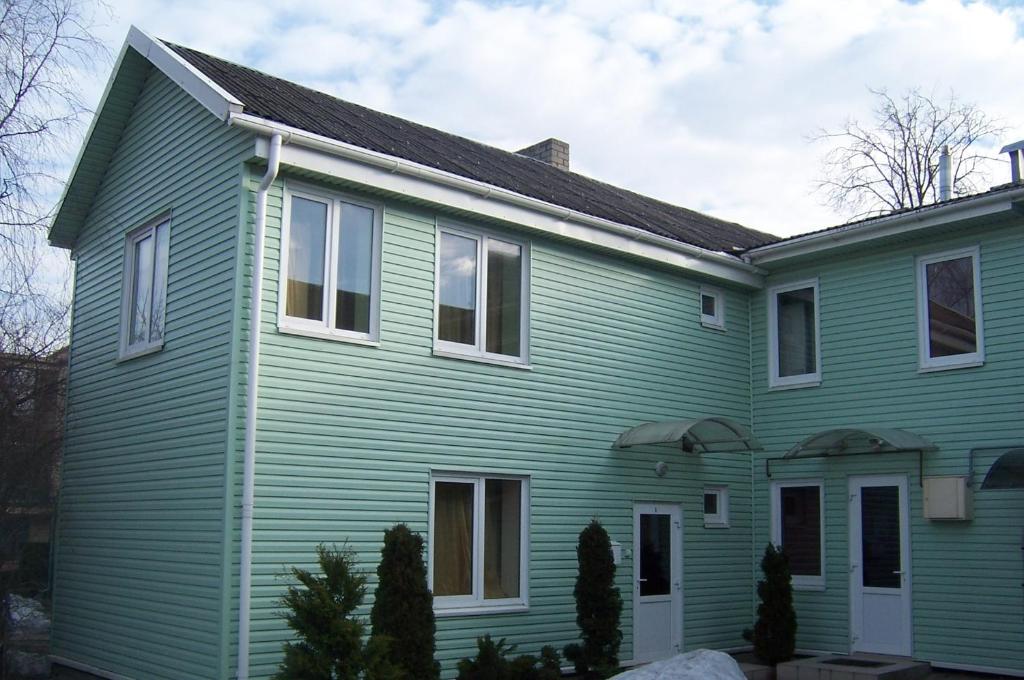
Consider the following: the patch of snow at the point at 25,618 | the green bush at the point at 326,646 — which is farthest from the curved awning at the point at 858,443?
the patch of snow at the point at 25,618

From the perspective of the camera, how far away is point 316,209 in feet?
36.2

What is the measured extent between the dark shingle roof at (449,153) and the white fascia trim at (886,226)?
802mm

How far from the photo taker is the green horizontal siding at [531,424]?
10422mm

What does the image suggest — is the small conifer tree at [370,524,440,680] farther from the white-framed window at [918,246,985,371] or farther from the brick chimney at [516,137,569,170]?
the brick chimney at [516,137,569,170]

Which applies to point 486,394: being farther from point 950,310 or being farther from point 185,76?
point 950,310

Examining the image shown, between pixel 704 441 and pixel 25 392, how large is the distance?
8.91 meters

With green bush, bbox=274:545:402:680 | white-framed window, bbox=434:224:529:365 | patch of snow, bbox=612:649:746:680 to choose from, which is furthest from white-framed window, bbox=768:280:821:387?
green bush, bbox=274:545:402:680

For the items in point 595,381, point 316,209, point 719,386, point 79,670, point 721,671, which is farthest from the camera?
point 719,386

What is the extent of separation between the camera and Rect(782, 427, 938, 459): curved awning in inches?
517

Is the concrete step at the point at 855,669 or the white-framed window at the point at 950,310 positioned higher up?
the white-framed window at the point at 950,310

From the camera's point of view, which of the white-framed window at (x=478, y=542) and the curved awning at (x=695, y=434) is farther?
the curved awning at (x=695, y=434)

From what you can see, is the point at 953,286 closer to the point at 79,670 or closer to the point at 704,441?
the point at 704,441

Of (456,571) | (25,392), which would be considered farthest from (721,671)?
(25,392)

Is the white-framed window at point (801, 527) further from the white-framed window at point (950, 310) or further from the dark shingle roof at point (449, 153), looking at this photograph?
the dark shingle roof at point (449, 153)
